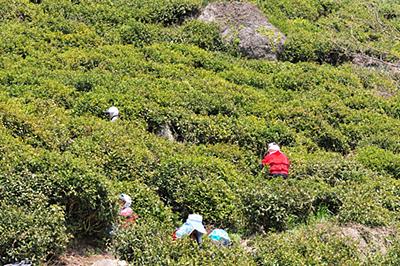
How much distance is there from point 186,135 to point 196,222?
154 inches

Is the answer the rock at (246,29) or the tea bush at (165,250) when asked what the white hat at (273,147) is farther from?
the rock at (246,29)

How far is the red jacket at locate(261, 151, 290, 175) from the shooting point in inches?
495

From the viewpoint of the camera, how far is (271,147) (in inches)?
520

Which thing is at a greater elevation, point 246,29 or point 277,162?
point 277,162

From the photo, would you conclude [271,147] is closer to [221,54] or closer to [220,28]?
[221,54]

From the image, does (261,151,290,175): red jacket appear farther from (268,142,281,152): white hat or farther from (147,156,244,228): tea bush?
(147,156,244,228): tea bush

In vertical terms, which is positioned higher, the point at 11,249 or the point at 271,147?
the point at 11,249

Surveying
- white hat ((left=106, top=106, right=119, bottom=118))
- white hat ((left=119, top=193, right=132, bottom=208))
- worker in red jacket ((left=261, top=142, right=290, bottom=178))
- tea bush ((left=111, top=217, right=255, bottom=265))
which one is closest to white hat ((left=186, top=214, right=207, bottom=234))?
tea bush ((left=111, top=217, right=255, bottom=265))

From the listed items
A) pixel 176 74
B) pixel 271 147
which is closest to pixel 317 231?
pixel 271 147

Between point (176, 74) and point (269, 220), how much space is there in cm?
677

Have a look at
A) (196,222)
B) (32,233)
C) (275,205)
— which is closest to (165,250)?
(196,222)

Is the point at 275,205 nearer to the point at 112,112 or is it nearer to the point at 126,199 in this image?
the point at 126,199

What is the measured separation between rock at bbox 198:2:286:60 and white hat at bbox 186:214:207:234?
389 inches

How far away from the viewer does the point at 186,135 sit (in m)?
13.5
